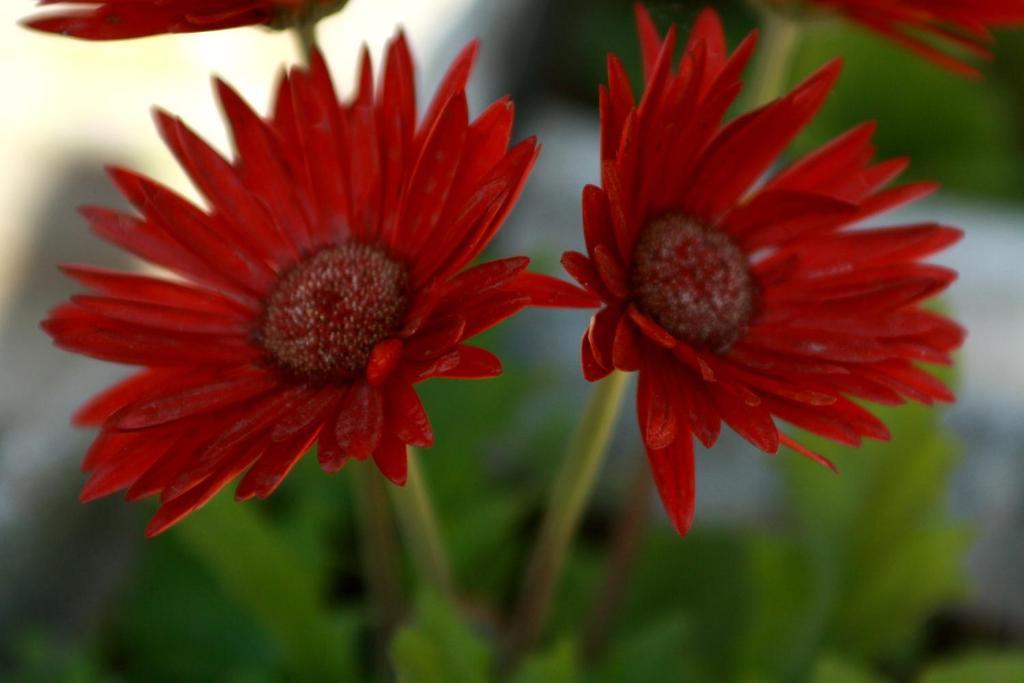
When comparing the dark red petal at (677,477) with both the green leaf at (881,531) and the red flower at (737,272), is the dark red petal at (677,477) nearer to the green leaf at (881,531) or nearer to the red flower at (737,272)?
the red flower at (737,272)

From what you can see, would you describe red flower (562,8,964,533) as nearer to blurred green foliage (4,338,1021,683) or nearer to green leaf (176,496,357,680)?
blurred green foliage (4,338,1021,683)

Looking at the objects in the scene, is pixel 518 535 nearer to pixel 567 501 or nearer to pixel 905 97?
pixel 567 501

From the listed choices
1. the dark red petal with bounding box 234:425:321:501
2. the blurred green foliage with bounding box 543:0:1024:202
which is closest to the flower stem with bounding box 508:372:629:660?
the dark red petal with bounding box 234:425:321:501

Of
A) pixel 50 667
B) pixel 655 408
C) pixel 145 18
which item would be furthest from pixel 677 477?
pixel 50 667

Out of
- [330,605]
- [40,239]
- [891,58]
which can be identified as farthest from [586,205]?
[891,58]

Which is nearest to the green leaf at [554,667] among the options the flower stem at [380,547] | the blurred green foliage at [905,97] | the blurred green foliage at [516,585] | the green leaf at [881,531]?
the blurred green foliage at [516,585]
